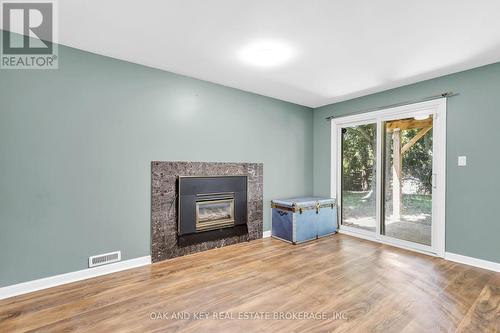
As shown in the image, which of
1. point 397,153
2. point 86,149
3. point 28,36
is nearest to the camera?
point 28,36

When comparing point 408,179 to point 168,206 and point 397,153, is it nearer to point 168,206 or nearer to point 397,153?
point 397,153

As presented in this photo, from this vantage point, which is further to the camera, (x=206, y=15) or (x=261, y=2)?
(x=206, y=15)

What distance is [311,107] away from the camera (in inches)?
189

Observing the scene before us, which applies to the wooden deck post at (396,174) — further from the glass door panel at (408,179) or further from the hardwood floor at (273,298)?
the hardwood floor at (273,298)

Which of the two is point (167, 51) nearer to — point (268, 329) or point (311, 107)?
point (268, 329)

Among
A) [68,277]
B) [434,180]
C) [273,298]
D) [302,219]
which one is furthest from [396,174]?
[68,277]

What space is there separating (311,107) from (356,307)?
12.0 feet

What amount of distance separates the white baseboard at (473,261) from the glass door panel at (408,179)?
313 millimetres

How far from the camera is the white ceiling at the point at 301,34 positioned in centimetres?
185

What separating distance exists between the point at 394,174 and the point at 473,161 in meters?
0.99

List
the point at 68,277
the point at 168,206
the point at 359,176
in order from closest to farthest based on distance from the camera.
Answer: the point at 68,277 → the point at 168,206 → the point at 359,176

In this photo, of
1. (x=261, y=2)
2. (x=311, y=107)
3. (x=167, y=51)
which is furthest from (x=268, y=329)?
(x=311, y=107)

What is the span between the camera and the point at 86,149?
8.24 ft

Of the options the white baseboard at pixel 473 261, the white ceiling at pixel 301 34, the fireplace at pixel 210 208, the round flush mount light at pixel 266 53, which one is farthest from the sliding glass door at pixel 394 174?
the round flush mount light at pixel 266 53
